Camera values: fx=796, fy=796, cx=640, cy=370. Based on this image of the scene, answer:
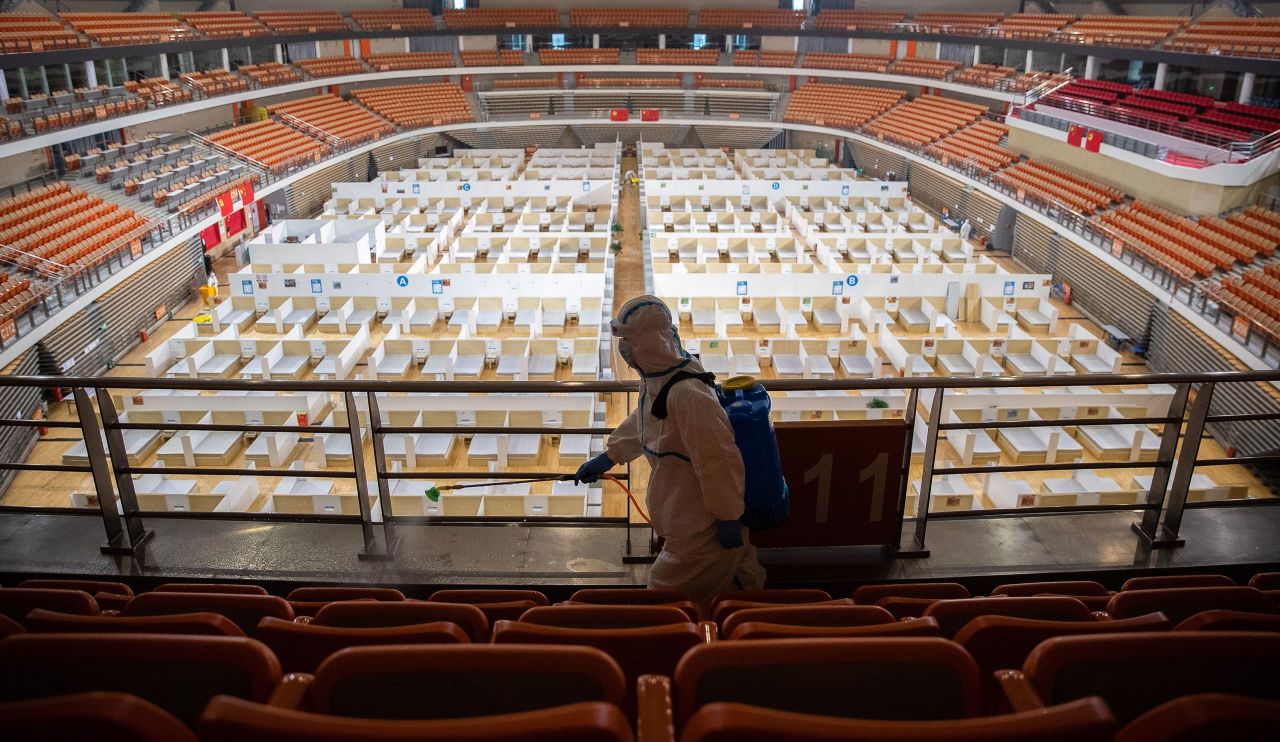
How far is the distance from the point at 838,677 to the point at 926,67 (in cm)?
2460

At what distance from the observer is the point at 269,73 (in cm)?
2028

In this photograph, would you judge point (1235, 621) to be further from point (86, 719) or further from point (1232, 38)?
point (1232, 38)

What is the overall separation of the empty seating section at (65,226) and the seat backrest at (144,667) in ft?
36.9

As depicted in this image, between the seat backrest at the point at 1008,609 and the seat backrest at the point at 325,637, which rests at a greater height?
the seat backrest at the point at 325,637

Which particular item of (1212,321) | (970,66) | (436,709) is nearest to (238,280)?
(436,709)

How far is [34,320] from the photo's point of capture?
8984 millimetres

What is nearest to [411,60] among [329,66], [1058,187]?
[329,66]

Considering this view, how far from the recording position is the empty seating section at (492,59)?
25906mm

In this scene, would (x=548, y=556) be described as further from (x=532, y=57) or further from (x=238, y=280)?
(x=532, y=57)

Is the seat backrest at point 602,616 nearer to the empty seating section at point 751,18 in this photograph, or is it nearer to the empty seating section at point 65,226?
the empty seating section at point 65,226

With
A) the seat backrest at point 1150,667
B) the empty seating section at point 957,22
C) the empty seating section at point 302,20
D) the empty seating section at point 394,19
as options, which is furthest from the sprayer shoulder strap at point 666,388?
the empty seating section at point 394,19

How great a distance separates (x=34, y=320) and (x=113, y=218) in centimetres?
408

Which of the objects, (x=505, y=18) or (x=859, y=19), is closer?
(x=859, y=19)

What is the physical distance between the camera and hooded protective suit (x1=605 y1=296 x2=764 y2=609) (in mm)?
1938
